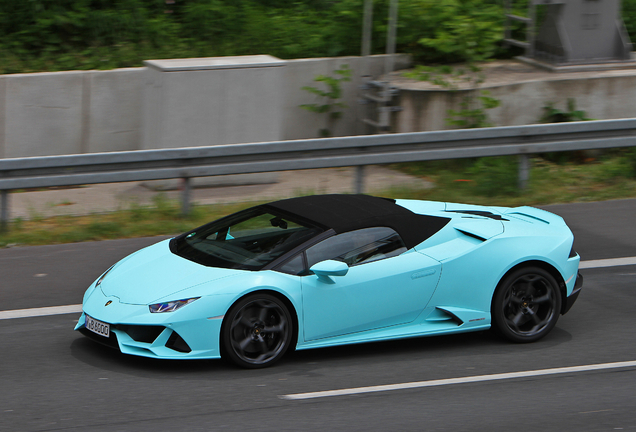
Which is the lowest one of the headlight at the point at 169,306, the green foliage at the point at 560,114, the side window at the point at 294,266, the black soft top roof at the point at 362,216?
the headlight at the point at 169,306

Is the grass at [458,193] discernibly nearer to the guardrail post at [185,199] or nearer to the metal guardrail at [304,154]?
the guardrail post at [185,199]

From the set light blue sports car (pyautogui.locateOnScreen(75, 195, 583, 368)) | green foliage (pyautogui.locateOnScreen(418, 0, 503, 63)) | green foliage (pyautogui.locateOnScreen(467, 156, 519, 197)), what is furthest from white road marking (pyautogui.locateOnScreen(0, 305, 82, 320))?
green foliage (pyautogui.locateOnScreen(418, 0, 503, 63))

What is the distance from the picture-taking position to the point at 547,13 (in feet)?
51.6

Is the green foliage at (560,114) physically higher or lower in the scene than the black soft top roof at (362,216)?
higher

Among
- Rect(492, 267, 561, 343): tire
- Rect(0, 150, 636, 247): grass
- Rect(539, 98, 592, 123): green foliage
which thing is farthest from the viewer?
Rect(539, 98, 592, 123): green foliage

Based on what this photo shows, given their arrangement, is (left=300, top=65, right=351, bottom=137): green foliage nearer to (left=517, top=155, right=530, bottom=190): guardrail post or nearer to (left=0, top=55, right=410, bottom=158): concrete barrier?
(left=0, top=55, right=410, bottom=158): concrete barrier

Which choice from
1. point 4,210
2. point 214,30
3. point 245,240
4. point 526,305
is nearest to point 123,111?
point 214,30

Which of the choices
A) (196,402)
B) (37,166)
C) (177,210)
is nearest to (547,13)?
(177,210)

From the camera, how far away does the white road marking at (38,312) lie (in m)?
7.22

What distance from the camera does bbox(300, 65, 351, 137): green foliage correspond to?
1419 centimetres

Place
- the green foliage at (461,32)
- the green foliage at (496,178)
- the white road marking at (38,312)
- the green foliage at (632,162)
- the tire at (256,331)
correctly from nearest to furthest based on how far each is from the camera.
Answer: the tire at (256,331)
the white road marking at (38,312)
the green foliage at (496,178)
the green foliage at (632,162)
the green foliage at (461,32)

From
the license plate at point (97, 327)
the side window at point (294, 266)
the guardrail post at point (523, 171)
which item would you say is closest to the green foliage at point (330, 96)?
the guardrail post at point (523, 171)

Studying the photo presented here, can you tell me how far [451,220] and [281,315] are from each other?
172 centimetres

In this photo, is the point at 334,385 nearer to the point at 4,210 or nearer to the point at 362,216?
the point at 362,216
